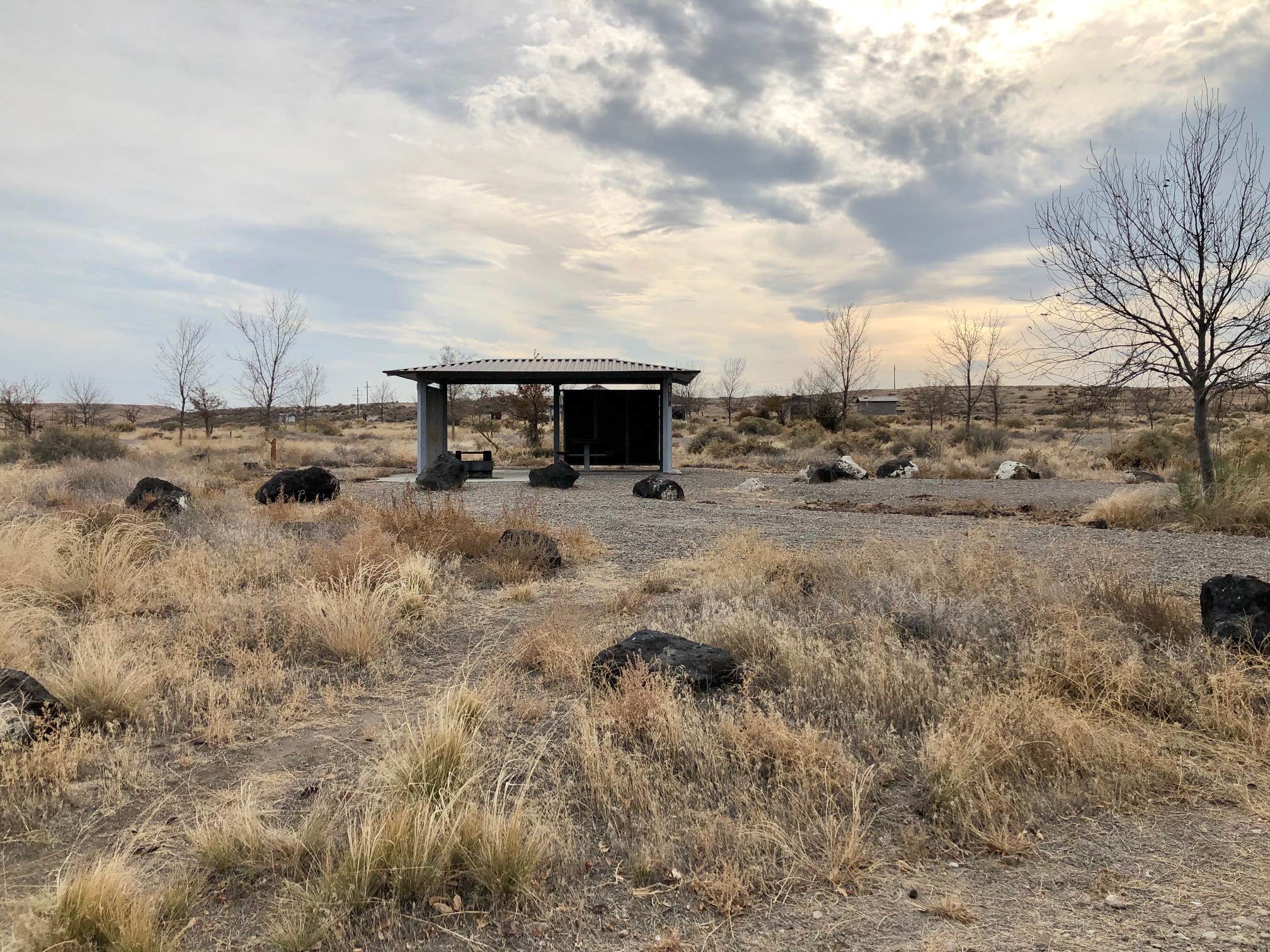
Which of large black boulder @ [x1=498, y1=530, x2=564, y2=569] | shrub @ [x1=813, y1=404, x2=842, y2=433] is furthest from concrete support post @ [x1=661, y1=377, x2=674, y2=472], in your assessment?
shrub @ [x1=813, y1=404, x2=842, y2=433]

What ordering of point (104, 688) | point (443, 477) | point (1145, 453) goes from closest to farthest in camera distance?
point (104, 688), point (443, 477), point (1145, 453)

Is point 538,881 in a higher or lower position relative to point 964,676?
lower

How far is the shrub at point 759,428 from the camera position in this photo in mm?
34125

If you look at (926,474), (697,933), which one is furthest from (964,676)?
(926,474)

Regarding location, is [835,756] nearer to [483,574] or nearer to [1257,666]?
[1257,666]

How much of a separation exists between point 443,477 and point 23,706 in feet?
39.4

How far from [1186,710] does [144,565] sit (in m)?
8.10

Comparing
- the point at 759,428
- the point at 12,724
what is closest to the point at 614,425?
the point at 759,428

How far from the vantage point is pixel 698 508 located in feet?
43.5

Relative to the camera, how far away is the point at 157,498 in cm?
998

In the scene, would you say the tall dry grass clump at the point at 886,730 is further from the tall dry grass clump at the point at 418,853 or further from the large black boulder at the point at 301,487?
the large black boulder at the point at 301,487

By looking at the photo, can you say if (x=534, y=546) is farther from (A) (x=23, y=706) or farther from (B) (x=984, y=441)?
(B) (x=984, y=441)

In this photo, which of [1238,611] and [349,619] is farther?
[349,619]

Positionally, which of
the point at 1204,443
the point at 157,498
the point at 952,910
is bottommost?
the point at 952,910
